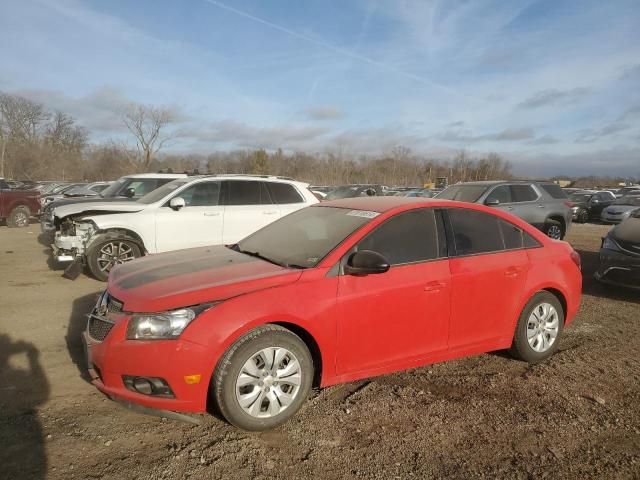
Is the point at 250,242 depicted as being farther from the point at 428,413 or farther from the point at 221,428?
the point at 428,413

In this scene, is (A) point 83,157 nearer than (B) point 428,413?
No

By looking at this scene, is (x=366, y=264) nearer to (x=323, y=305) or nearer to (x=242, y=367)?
(x=323, y=305)

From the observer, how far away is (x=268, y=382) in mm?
3148

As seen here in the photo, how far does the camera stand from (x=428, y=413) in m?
3.46

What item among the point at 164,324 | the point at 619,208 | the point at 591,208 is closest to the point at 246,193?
the point at 164,324

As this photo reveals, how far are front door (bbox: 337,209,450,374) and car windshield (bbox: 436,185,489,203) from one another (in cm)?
755

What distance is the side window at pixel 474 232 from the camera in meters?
4.11

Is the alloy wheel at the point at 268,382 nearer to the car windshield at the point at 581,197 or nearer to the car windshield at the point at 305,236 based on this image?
the car windshield at the point at 305,236

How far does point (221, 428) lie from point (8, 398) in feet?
5.59

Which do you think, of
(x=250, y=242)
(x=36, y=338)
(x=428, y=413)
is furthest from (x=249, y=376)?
(x=36, y=338)

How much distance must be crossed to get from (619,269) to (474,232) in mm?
3915

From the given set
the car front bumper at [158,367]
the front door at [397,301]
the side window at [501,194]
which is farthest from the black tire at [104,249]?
the side window at [501,194]

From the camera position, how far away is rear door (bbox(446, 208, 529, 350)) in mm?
3936

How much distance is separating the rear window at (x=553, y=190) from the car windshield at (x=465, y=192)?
2133mm
